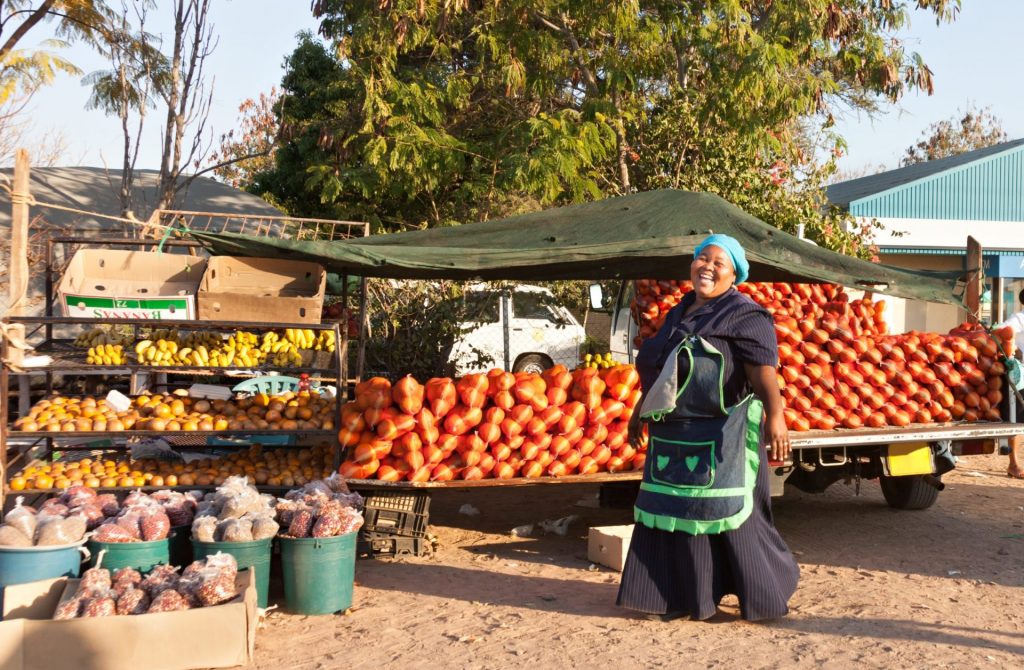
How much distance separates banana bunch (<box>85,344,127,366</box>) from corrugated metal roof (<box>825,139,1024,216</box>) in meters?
16.6

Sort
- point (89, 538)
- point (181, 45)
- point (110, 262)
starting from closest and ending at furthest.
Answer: point (89, 538)
point (110, 262)
point (181, 45)

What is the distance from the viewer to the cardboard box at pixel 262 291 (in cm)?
577

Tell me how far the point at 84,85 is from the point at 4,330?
11634mm

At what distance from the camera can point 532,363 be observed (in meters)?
13.2

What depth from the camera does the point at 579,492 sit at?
8.28 metres

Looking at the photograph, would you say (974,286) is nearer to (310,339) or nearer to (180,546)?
(310,339)

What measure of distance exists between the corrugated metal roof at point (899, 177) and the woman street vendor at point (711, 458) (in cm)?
1625

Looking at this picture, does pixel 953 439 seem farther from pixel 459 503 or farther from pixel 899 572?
pixel 459 503

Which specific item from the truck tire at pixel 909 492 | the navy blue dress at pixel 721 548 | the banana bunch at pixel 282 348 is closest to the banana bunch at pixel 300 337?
the banana bunch at pixel 282 348

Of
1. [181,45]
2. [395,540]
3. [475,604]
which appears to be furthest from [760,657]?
[181,45]

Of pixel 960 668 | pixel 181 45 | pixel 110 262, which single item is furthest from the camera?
pixel 181 45

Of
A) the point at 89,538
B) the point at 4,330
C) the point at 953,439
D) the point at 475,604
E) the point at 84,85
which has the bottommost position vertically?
the point at 475,604

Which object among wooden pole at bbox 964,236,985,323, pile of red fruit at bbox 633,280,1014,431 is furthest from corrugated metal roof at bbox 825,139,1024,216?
pile of red fruit at bbox 633,280,1014,431

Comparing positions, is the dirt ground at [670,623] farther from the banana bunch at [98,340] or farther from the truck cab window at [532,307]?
the truck cab window at [532,307]
